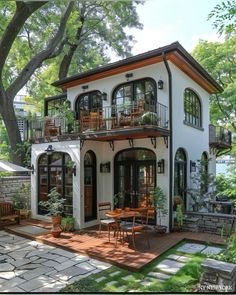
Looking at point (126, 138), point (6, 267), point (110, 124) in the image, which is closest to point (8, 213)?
point (6, 267)

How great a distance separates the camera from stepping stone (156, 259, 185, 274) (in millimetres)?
6020

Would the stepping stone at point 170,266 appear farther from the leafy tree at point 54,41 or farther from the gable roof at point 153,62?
the leafy tree at point 54,41

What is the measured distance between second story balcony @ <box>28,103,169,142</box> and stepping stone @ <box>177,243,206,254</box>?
3.35 m

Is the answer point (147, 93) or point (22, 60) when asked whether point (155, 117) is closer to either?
point (147, 93)

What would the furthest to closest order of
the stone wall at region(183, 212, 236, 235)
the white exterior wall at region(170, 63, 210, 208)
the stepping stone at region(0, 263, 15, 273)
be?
the white exterior wall at region(170, 63, 210, 208) < the stone wall at region(183, 212, 236, 235) < the stepping stone at region(0, 263, 15, 273)

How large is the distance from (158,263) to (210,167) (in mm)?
9389

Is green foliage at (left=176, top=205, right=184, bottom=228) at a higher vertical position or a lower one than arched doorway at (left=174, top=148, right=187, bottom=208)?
lower

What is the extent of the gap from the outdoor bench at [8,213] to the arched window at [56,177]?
1078mm

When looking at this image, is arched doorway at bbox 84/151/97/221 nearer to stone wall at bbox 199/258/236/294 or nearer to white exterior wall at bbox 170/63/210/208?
white exterior wall at bbox 170/63/210/208

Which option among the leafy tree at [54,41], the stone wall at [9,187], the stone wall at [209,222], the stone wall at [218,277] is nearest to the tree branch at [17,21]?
the leafy tree at [54,41]

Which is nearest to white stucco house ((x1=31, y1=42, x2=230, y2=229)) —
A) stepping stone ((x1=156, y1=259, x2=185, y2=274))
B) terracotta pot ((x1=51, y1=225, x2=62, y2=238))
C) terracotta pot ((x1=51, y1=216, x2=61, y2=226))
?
terracotta pot ((x1=51, y1=216, x2=61, y2=226))

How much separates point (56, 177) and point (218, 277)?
25.6ft

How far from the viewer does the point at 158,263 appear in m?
6.43

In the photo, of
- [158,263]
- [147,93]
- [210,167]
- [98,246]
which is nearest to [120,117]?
[147,93]
